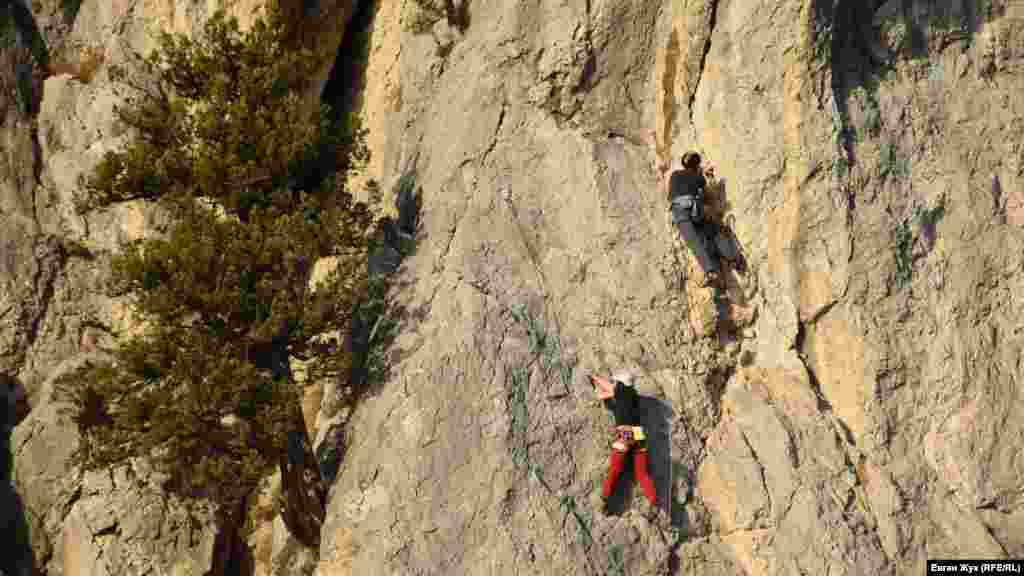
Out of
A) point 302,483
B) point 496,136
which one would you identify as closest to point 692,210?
point 496,136

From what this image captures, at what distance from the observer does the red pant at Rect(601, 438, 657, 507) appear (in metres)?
12.9

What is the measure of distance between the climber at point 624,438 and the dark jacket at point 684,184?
117 inches

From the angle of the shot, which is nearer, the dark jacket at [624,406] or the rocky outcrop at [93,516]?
the dark jacket at [624,406]

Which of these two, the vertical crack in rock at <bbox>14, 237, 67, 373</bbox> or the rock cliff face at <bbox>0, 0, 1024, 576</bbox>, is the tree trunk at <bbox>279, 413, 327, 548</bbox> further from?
the vertical crack in rock at <bbox>14, 237, 67, 373</bbox>

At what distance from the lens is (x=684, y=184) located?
572 inches

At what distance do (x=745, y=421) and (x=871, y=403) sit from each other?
1.78 meters

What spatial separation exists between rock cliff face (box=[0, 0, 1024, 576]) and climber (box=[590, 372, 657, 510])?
330 mm

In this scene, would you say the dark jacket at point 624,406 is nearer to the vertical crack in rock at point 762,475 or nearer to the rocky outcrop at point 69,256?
the vertical crack in rock at point 762,475

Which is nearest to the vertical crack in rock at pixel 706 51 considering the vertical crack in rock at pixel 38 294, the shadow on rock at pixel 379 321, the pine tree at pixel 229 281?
the shadow on rock at pixel 379 321

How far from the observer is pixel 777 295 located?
1453 centimetres

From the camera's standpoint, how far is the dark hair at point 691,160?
573 inches

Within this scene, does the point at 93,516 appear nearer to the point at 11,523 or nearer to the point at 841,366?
the point at 11,523

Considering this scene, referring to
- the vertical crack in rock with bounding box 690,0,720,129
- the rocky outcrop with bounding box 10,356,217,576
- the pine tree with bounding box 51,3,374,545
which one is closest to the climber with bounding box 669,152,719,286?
the vertical crack in rock with bounding box 690,0,720,129

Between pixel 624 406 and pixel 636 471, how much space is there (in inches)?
33.6
